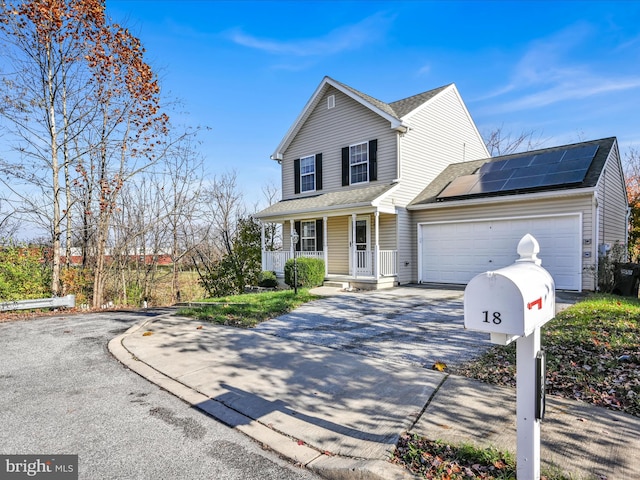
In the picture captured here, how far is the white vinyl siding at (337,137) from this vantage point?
13.2 meters

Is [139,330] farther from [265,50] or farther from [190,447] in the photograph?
[265,50]

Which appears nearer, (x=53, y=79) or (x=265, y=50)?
(x=53, y=79)

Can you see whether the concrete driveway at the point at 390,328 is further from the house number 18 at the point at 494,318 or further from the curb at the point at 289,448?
the house number 18 at the point at 494,318

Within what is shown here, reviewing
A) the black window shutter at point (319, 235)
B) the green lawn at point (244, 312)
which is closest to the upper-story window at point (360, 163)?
the black window shutter at point (319, 235)

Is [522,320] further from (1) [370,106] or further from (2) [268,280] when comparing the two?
(2) [268,280]

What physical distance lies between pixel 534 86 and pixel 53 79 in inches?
814

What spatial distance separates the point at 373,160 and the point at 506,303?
12353 millimetres

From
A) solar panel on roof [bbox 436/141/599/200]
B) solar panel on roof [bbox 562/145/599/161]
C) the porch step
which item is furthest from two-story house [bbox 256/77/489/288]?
solar panel on roof [bbox 562/145/599/161]

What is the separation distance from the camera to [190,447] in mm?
2697

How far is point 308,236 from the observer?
15102 mm

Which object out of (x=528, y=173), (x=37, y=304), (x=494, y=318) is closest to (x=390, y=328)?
(x=494, y=318)

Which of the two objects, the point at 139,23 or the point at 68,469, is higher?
the point at 139,23

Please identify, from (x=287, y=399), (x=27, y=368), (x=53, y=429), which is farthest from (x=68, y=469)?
(x=27, y=368)

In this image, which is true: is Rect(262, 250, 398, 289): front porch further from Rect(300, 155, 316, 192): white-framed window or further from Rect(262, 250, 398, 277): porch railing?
Rect(300, 155, 316, 192): white-framed window
